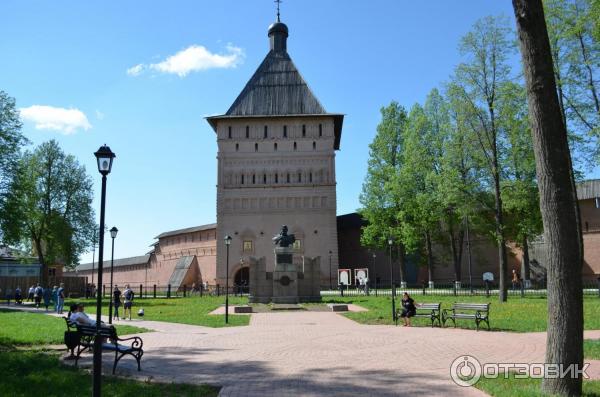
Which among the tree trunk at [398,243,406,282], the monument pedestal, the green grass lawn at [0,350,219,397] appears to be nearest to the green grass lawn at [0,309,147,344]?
the green grass lawn at [0,350,219,397]

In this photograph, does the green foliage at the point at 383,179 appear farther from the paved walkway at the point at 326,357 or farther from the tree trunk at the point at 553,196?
the tree trunk at the point at 553,196

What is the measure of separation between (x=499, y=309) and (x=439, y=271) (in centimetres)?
2999

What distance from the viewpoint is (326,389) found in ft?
24.9

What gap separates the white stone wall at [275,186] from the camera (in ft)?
167

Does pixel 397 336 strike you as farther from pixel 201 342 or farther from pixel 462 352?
pixel 201 342

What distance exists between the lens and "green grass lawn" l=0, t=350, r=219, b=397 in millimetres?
7516

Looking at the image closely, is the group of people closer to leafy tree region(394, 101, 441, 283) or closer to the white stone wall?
the white stone wall

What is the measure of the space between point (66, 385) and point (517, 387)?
22.7ft

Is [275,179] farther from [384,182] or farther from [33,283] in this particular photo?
[33,283]

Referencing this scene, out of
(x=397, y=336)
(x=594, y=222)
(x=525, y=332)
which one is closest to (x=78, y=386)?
(x=397, y=336)

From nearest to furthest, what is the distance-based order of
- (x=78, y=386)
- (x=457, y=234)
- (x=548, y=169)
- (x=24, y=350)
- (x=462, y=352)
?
(x=548, y=169) < (x=78, y=386) < (x=462, y=352) < (x=24, y=350) < (x=457, y=234)

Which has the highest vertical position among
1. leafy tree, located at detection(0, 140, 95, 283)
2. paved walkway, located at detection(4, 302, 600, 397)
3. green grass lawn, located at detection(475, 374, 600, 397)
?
leafy tree, located at detection(0, 140, 95, 283)

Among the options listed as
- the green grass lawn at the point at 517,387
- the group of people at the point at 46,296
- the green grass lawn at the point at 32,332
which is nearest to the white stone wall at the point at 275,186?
the group of people at the point at 46,296

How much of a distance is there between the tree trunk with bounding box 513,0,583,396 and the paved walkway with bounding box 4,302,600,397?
58.0 inches
